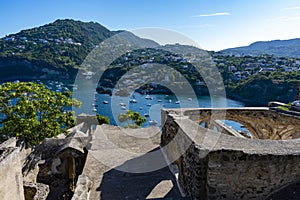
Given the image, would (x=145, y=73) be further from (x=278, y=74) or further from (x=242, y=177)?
(x=278, y=74)

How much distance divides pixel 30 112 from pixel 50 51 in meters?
79.0

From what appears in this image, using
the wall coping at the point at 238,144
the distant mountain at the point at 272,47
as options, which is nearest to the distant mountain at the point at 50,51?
the wall coping at the point at 238,144

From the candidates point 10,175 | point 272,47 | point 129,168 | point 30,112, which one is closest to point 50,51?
point 30,112

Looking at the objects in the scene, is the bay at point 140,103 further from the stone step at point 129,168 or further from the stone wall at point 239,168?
the stone wall at point 239,168

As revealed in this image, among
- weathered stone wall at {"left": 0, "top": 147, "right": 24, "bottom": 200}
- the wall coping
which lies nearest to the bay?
weathered stone wall at {"left": 0, "top": 147, "right": 24, "bottom": 200}

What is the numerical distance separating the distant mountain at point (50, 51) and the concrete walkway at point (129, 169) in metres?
62.4

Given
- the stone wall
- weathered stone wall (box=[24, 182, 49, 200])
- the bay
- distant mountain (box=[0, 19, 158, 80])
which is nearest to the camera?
the stone wall

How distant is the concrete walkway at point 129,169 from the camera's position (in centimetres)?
650

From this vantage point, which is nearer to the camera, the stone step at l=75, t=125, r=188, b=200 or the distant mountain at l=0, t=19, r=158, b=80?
the stone step at l=75, t=125, r=188, b=200

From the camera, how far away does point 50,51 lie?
84.5m

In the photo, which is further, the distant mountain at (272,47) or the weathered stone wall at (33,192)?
the distant mountain at (272,47)

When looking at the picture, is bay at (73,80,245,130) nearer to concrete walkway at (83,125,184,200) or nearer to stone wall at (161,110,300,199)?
concrete walkway at (83,125,184,200)

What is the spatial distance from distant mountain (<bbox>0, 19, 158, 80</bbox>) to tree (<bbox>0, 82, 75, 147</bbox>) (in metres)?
58.5

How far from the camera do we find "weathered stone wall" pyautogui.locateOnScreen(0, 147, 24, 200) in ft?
20.5
